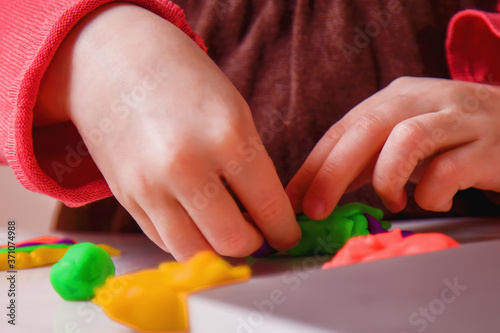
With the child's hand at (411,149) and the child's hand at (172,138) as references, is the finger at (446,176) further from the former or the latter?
the child's hand at (172,138)

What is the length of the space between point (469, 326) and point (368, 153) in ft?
0.64

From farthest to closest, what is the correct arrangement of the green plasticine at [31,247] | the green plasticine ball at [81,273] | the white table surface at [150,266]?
the green plasticine at [31,247], the green plasticine ball at [81,273], the white table surface at [150,266]

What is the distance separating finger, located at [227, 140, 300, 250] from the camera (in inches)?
12.2

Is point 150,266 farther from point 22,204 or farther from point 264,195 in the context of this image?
point 22,204

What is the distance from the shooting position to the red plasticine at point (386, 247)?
254 mm

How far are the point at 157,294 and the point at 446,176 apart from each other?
23 cm

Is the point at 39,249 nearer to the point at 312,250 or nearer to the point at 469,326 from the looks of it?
the point at 312,250

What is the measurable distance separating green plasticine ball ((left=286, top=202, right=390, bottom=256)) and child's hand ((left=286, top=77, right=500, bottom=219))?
0.05 feet

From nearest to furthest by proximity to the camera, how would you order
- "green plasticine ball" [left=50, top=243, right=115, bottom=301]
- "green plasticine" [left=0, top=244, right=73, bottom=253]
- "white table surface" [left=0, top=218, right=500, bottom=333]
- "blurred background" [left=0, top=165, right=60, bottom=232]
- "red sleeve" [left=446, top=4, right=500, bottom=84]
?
"white table surface" [left=0, top=218, right=500, bottom=333] → "green plasticine ball" [left=50, top=243, right=115, bottom=301] → "green plasticine" [left=0, top=244, right=73, bottom=253] → "red sleeve" [left=446, top=4, right=500, bottom=84] → "blurred background" [left=0, top=165, right=60, bottom=232]

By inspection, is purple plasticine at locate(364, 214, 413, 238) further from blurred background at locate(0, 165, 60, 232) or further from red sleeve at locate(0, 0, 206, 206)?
blurred background at locate(0, 165, 60, 232)

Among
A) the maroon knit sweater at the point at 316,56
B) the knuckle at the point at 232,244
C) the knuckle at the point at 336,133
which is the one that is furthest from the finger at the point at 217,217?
the maroon knit sweater at the point at 316,56

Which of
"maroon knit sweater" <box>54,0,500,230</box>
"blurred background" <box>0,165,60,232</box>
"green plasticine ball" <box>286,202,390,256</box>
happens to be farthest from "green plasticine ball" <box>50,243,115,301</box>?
"blurred background" <box>0,165,60,232</box>

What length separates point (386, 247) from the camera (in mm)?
265

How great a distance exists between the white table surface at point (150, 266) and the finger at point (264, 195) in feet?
0.09
